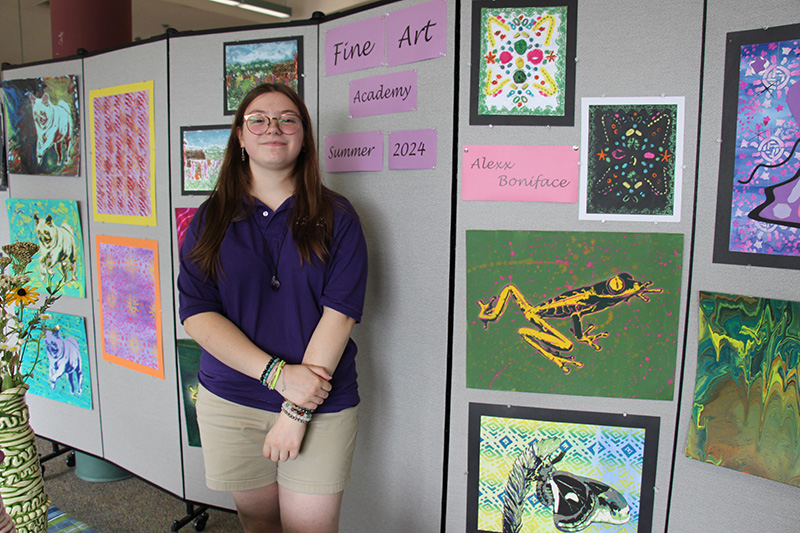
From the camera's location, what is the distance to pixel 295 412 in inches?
46.2

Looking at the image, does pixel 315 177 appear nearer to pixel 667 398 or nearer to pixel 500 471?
pixel 500 471

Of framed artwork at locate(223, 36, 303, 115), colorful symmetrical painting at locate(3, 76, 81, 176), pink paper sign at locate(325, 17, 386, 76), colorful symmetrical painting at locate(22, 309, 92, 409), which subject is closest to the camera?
pink paper sign at locate(325, 17, 386, 76)

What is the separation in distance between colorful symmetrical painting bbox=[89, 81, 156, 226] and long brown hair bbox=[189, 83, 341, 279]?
2.48 feet

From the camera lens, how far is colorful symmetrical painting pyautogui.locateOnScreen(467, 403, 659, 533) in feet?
4.39

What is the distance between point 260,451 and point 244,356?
0.26m

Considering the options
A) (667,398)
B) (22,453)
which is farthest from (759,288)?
(22,453)

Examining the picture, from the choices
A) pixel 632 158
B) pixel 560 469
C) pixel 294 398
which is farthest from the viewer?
pixel 560 469

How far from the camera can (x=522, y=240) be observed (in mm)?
1351

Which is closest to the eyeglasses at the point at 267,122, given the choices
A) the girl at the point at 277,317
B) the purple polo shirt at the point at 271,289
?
the girl at the point at 277,317

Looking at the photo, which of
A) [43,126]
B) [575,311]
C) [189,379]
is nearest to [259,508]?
[189,379]

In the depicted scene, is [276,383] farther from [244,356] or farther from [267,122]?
[267,122]

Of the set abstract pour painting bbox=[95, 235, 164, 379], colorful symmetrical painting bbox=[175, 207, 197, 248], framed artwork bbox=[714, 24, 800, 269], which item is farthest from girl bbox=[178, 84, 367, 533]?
framed artwork bbox=[714, 24, 800, 269]

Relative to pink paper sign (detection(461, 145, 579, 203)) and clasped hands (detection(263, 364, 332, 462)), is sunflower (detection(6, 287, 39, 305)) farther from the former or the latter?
pink paper sign (detection(461, 145, 579, 203))

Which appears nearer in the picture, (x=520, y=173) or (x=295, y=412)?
(x=295, y=412)
